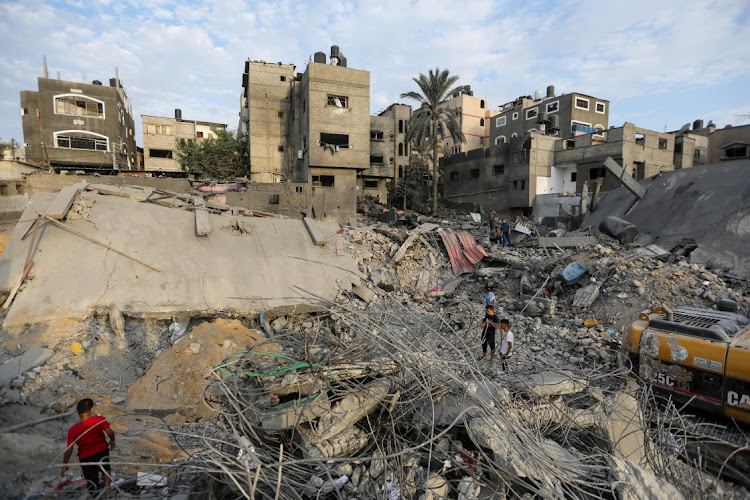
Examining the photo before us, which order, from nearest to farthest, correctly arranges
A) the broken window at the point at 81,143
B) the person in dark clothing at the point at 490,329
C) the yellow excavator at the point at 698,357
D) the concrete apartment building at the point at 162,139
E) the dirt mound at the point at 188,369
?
the yellow excavator at the point at 698,357, the dirt mound at the point at 188,369, the person in dark clothing at the point at 490,329, the broken window at the point at 81,143, the concrete apartment building at the point at 162,139

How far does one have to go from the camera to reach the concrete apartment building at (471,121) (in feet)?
115

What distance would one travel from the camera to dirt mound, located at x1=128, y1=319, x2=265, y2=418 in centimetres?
527

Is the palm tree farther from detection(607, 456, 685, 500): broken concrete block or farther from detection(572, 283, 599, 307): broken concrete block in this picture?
detection(607, 456, 685, 500): broken concrete block

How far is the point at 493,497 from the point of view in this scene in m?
2.61

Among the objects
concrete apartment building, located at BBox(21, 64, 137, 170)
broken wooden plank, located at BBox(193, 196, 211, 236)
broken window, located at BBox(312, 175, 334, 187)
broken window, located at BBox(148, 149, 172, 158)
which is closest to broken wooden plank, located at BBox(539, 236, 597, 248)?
broken wooden plank, located at BBox(193, 196, 211, 236)

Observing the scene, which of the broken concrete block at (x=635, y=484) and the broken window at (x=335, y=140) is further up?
the broken window at (x=335, y=140)

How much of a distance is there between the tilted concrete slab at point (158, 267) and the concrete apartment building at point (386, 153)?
2040 centimetres

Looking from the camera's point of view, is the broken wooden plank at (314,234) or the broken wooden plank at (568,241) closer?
the broken wooden plank at (314,234)

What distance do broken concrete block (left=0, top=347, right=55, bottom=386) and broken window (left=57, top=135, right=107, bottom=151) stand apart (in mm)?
25543

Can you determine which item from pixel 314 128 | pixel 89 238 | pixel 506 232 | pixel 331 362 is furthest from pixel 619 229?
pixel 314 128

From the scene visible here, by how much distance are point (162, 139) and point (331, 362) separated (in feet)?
107

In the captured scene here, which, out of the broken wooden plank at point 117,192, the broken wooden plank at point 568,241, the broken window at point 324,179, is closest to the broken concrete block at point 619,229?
the broken wooden plank at point 568,241

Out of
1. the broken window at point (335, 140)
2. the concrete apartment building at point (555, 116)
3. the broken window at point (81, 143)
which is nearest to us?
the broken window at point (335, 140)

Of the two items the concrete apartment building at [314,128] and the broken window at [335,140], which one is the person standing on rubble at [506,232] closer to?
the concrete apartment building at [314,128]
